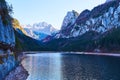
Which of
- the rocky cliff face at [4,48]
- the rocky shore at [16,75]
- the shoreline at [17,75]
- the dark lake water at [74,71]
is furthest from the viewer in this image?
the dark lake water at [74,71]

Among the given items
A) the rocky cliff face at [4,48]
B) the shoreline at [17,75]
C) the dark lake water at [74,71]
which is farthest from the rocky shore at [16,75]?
the dark lake water at [74,71]

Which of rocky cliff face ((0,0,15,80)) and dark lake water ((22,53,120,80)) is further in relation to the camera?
dark lake water ((22,53,120,80))

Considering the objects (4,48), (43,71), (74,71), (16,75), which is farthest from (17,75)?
(74,71)

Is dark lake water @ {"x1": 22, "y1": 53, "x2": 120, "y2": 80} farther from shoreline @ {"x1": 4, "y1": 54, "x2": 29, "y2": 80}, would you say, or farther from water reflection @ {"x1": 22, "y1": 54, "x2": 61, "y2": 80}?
shoreline @ {"x1": 4, "y1": 54, "x2": 29, "y2": 80}

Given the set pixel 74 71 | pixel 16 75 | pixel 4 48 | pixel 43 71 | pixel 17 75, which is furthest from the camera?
pixel 43 71

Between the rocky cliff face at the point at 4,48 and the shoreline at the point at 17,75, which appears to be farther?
the shoreline at the point at 17,75

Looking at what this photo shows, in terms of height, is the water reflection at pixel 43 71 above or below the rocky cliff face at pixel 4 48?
below

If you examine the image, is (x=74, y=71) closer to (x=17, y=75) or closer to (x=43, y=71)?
(x=43, y=71)

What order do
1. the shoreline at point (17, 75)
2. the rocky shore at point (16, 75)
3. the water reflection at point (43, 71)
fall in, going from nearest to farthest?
the rocky shore at point (16, 75) < the shoreline at point (17, 75) < the water reflection at point (43, 71)

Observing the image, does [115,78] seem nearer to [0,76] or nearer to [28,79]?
[28,79]

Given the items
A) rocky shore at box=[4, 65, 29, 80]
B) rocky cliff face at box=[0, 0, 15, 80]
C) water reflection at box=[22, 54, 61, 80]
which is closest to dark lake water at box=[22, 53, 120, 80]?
water reflection at box=[22, 54, 61, 80]

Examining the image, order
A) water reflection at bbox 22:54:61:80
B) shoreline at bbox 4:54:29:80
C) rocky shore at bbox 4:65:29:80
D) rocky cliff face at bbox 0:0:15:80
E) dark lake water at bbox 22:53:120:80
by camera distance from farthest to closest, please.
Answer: water reflection at bbox 22:54:61:80, dark lake water at bbox 22:53:120:80, shoreline at bbox 4:54:29:80, rocky shore at bbox 4:65:29:80, rocky cliff face at bbox 0:0:15:80

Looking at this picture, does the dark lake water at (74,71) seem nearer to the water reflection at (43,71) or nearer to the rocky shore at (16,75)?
the water reflection at (43,71)

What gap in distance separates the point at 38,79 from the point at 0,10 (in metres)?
25.2
